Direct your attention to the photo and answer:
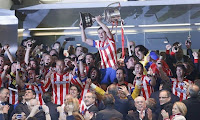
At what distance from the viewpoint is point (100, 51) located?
8.29 meters

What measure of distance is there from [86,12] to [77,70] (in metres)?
1.30

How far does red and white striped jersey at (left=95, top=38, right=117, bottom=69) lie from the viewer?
8.13 meters

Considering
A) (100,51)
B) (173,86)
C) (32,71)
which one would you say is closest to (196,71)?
(173,86)

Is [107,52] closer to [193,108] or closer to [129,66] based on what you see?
[129,66]

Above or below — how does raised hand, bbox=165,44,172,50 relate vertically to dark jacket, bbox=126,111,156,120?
above

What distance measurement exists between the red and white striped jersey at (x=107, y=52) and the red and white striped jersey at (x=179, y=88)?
1.12 m

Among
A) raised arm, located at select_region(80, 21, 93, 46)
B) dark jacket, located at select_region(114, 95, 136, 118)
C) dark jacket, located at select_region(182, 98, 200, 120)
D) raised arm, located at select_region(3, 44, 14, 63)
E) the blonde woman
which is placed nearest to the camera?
the blonde woman

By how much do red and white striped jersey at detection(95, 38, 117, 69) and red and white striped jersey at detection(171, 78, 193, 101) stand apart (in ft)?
3.66

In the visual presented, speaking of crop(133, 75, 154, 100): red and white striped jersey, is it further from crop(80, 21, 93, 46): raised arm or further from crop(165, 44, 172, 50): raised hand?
crop(80, 21, 93, 46): raised arm

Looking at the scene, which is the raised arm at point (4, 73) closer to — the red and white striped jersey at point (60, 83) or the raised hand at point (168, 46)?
the red and white striped jersey at point (60, 83)

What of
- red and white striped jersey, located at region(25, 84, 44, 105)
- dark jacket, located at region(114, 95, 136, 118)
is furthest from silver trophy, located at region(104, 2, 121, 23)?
dark jacket, located at region(114, 95, 136, 118)

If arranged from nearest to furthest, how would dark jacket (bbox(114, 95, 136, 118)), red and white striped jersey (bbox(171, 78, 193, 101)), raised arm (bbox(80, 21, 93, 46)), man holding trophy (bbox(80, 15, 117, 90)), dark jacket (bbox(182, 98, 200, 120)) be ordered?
1. dark jacket (bbox(182, 98, 200, 120))
2. dark jacket (bbox(114, 95, 136, 118))
3. red and white striped jersey (bbox(171, 78, 193, 101))
4. man holding trophy (bbox(80, 15, 117, 90))
5. raised arm (bbox(80, 21, 93, 46))

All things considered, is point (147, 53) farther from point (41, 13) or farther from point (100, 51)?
point (41, 13)

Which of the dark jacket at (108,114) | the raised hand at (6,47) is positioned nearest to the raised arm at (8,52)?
the raised hand at (6,47)
